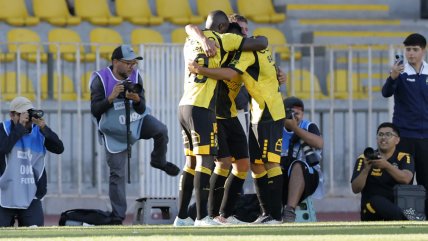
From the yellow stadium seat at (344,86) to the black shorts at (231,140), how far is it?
4.50 metres

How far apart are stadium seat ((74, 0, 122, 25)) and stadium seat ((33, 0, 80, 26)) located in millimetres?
187

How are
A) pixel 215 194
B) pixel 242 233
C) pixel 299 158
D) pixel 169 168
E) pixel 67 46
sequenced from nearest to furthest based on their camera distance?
1. pixel 242 233
2. pixel 215 194
3. pixel 299 158
4. pixel 169 168
5. pixel 67 46

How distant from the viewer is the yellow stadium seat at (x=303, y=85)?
17.4 metres

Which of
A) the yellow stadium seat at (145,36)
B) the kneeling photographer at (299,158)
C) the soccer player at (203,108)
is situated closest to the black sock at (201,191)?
the soccer player at (203,108)

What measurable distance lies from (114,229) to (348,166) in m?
5.81

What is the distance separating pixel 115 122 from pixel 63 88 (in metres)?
3.06

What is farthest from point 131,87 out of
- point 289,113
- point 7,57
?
point 7,57

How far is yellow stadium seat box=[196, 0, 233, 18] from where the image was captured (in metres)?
22.0

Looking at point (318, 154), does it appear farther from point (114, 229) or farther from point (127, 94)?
point (114, 229)

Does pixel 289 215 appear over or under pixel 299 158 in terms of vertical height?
under

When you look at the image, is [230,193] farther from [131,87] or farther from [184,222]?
[131,87]

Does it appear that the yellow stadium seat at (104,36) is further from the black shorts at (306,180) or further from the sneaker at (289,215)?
the sneaker at (289,215)

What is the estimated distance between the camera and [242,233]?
10.7m

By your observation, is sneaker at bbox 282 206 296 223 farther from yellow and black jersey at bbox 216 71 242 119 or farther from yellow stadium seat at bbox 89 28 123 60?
yellow stadium seat at bbox 89 28 123 60
